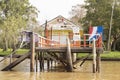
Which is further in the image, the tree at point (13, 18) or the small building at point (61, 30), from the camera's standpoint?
the tree at point (13, 18)

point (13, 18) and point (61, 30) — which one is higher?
point (13, 18)

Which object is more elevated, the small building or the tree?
the tree

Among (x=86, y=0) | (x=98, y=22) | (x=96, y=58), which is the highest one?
(x=86, y=0)

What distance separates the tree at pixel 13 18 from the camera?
207 feet

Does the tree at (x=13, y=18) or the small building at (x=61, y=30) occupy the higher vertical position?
the tree at (x=13, y=18)

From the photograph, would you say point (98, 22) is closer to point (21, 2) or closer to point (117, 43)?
point (117, 43)

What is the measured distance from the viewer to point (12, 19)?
63.8 metres

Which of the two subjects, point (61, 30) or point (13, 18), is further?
point (13, 18)

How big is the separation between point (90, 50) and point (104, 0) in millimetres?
39021

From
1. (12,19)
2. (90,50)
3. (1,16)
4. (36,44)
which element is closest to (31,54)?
(36,44)

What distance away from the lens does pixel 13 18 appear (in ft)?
211

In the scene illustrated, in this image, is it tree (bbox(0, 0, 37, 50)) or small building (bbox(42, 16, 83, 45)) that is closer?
small building (bbox(42, 16, 83, 45))

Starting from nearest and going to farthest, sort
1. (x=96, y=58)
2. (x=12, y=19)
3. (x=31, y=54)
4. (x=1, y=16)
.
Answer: (x=31, y=54)
(x=96, y=58)
(x=12, y=19)
(x=1, y=16)

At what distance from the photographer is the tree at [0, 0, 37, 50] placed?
2480 inches
